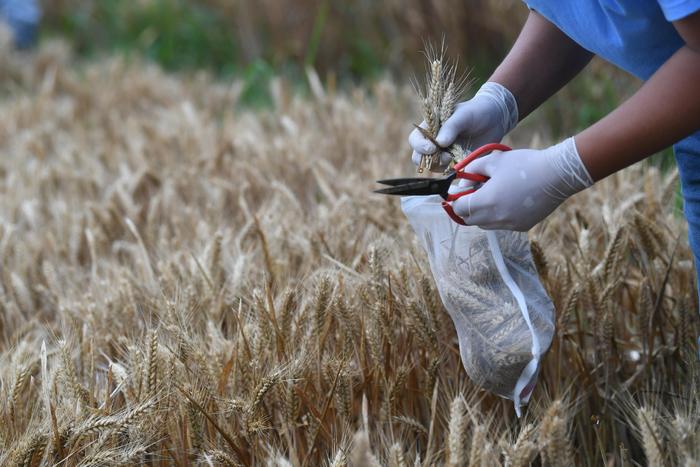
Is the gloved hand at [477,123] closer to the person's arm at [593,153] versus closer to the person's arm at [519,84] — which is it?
the person's arm at [519,84]

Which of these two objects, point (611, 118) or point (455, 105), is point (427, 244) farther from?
point (611, 118)

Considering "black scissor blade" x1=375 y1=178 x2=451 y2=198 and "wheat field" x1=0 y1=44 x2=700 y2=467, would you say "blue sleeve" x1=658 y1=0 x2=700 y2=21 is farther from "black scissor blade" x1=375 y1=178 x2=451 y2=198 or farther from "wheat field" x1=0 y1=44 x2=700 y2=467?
"wheat field" x1=0 y1=44 x2=700 y2=467

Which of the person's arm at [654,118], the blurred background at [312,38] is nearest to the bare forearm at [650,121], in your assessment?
the person's arm at [654,118]

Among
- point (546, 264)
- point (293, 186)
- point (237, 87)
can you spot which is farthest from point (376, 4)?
point (546, 264)

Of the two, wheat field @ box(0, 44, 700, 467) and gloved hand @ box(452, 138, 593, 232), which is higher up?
gloved hand @ box(452, 138, 593, 232)

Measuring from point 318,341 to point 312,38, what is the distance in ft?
11.6

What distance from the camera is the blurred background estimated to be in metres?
3.50

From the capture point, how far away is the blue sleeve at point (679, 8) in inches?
38.5

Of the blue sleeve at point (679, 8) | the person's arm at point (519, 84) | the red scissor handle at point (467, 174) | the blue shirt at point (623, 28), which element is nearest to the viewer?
the blue sleeve at point (679, 8)

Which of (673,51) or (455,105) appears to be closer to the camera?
(673,51)

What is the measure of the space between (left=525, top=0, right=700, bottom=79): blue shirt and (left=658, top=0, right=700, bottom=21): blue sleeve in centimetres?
11

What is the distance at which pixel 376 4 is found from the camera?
187 inches

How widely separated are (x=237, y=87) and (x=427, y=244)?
11.2ft

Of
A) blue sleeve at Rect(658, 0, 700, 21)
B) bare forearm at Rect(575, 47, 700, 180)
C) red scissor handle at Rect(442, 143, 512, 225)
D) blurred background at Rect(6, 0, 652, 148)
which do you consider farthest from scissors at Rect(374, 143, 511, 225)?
blurred background at Rect(6, 0, 652, 148)
